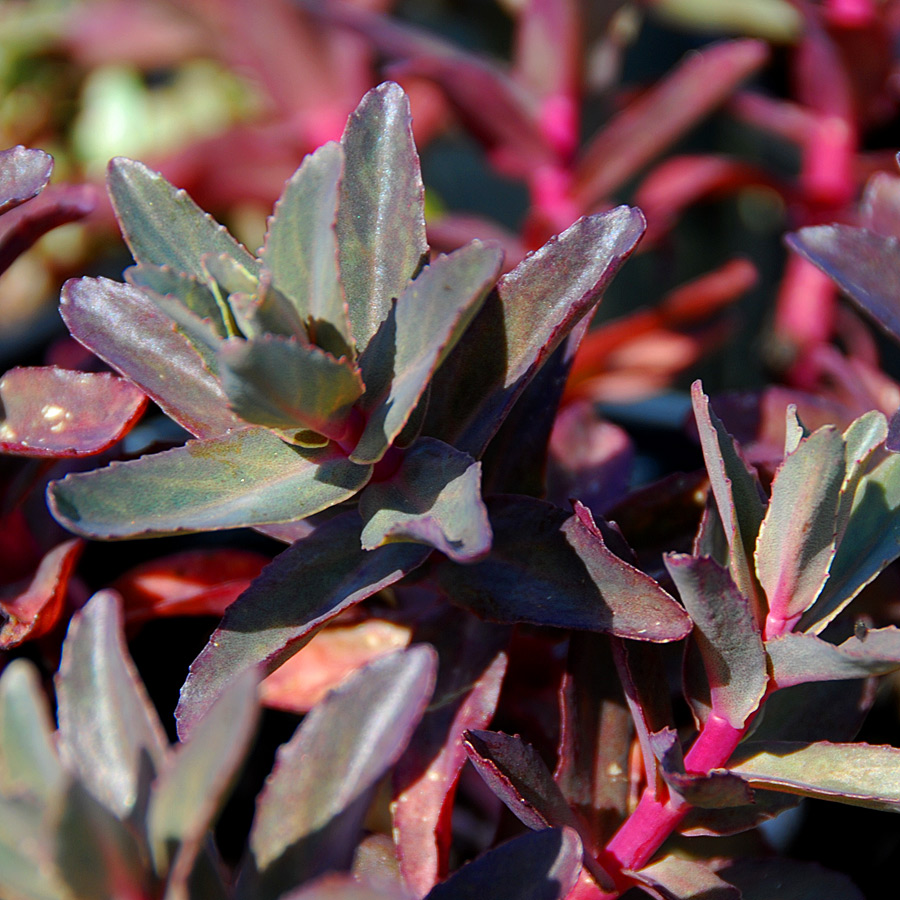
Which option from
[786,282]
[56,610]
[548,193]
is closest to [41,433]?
[56,610]

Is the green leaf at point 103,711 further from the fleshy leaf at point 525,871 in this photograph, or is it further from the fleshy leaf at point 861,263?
the fleshy leaf at point 861,263

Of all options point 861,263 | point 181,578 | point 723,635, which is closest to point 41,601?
point 181,578

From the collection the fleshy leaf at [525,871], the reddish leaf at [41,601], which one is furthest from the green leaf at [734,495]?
the reddish leaf at [41,601]

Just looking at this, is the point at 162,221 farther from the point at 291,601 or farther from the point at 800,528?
the point at 800,528

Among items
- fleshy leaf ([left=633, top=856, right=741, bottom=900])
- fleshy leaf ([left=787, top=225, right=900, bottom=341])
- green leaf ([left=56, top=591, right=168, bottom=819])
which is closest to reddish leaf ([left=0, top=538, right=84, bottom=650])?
green leaf ([left=56, top=591, right=168, bottom=819])

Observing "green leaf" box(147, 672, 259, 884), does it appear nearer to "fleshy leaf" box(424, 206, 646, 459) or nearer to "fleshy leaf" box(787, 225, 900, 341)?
"fleshy leaf" box(424, 206, 646, 459)

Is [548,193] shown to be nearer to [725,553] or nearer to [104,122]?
[725,553]
